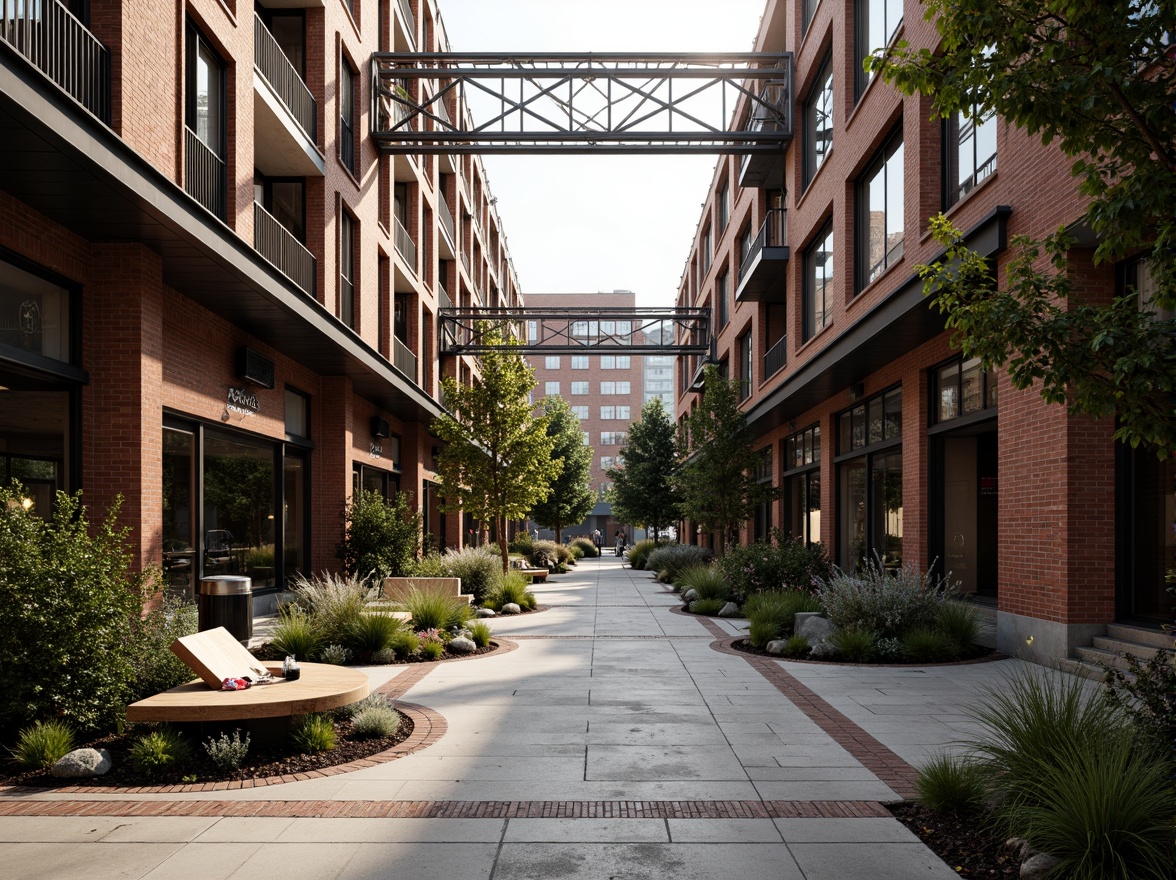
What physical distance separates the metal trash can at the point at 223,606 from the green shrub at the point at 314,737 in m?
4.01

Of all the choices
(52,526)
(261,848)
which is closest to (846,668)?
(261,848)

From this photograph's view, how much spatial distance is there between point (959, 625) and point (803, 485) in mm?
14095

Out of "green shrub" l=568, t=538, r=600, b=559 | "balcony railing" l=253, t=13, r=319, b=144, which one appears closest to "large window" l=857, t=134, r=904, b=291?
"balcony railing" l=253, t=13, r=319, b=144

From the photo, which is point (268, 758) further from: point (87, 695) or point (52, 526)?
point (52, 526)

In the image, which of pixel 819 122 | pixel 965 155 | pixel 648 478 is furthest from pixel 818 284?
pixel 648 478

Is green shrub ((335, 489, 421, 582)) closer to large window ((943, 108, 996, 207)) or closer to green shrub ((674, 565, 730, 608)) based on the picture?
green shrub ((674, 565, 730, 608))

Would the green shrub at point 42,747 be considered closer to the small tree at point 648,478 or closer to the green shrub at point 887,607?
the green shrub at point 887,607

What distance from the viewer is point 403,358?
26078mm

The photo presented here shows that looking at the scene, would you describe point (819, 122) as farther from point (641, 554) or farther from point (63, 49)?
point (641, 554)

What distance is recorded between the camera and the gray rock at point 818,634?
11.9m

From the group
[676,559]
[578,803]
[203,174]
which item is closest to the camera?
[578,803]

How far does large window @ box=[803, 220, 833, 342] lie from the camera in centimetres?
2119

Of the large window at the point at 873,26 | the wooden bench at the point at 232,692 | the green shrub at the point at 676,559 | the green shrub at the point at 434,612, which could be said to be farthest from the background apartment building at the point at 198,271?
the large window at the point at 873,26

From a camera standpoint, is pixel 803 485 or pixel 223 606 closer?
pixel 223 606
